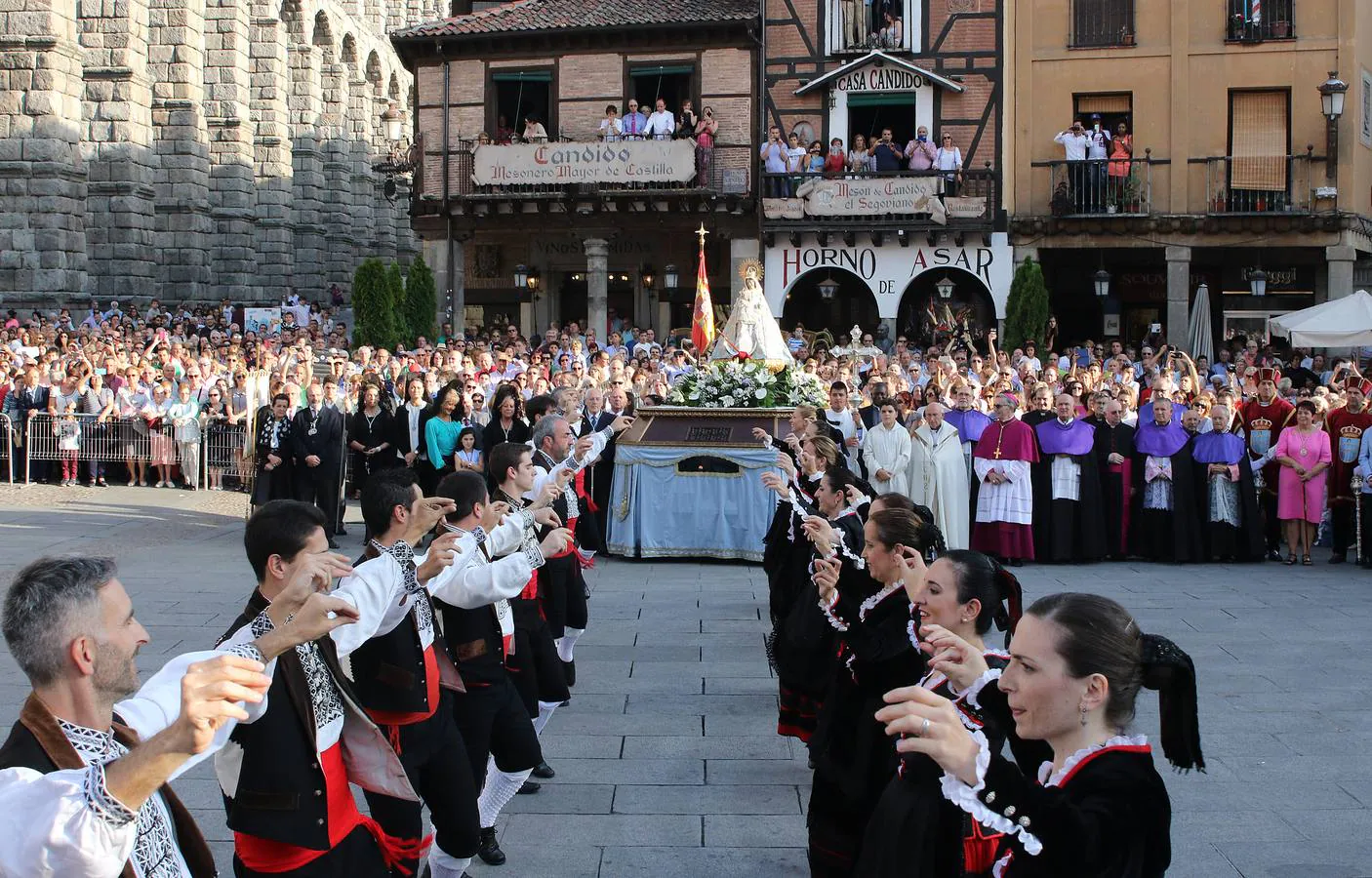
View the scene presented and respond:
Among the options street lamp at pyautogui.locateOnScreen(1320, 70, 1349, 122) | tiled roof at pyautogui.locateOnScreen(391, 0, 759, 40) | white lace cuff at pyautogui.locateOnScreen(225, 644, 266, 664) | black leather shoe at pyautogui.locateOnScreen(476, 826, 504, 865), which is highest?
tiled roof at pyautogui.locateOnScreen(391, 0, 759, 40)

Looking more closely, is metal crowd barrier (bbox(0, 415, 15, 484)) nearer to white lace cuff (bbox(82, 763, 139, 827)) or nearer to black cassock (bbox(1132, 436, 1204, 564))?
black cassock (bbox(1132, 436, 1204, 564))

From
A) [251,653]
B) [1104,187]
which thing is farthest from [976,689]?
[1104,187]

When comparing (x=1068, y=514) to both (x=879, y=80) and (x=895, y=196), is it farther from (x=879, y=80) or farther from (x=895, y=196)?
(x=879, y=80)

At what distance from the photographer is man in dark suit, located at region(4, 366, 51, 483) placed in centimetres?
1959

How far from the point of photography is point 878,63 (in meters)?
26.8

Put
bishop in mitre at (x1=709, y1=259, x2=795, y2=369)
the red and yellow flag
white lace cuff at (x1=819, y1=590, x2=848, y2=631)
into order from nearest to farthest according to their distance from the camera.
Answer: white lace cuff at (x1=819, y1=590, x2=848, y2=631), bishop in mitre at (x1=709, y1=259, x2=795, y2=369), the red and yellow flag

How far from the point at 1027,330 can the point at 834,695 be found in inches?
825

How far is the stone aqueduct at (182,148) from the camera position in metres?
27.7

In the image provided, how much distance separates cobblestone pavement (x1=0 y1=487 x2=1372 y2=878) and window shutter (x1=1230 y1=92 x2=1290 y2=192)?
14.9m

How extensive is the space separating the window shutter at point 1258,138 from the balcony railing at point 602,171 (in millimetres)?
9548

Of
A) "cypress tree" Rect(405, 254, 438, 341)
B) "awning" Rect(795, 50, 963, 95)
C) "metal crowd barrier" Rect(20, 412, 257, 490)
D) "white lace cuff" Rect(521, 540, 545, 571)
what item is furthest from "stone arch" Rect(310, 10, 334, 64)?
"white lace cuff" Rect(521, 540, 545, 571)

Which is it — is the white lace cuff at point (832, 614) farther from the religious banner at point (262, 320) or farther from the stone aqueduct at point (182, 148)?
the stone aqueduct at point (182, 148)

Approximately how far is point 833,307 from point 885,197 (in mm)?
3421

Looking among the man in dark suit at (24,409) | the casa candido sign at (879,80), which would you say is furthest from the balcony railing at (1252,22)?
the man in dark suit at (24,409)
